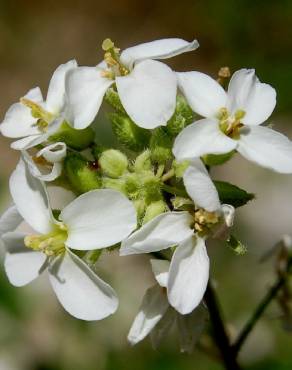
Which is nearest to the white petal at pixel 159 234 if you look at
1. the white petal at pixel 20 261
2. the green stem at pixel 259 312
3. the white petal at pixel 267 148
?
the white petal at pixel 267 148

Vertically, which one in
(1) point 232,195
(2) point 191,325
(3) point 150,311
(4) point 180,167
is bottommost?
(2) point 191,325

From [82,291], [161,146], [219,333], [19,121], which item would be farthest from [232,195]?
[19,121]

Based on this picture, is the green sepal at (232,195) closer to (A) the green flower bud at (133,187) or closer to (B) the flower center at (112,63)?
(A) the green flower bud at (133,187)

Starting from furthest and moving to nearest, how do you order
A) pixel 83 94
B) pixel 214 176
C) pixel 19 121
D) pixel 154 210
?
1. pixel 214 176
2. pixel 19 121
3. pixel 83 94
4. pixel 154 210

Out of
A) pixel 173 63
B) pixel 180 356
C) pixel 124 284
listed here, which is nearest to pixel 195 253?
pixel 180 356

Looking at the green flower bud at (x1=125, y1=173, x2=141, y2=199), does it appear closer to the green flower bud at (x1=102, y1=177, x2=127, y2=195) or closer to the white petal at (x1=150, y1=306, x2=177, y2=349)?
the green flower bud at (x1=102, y1=177, x2=127, y2=195)

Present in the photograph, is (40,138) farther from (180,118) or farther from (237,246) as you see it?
(237,246)

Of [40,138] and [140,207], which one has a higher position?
[40,138]
